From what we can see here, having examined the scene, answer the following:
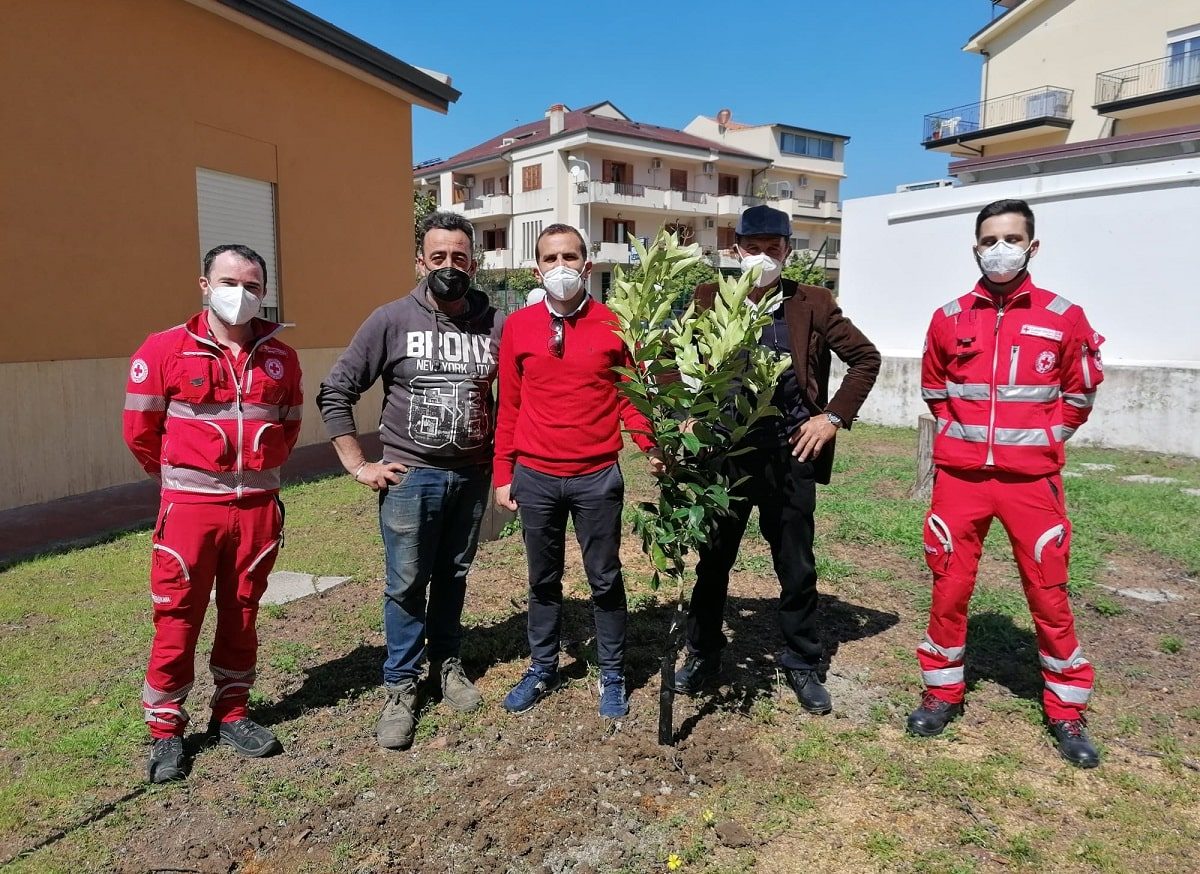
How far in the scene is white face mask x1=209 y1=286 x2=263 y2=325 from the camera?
3174 mm

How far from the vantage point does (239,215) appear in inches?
366

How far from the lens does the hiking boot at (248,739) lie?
3312 mm

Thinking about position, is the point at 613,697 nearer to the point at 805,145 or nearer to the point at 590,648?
the point at 590,648

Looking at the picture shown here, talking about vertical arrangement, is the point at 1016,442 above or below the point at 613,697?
above

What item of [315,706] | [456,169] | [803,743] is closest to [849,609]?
[803,743]

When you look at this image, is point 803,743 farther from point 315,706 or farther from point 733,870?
point 315,706

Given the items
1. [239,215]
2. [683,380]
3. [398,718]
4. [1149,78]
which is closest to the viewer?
[683,380]

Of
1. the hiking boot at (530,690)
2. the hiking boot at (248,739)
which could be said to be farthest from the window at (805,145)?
the hiking boot at (248,739)

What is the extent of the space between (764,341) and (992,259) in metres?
0.98

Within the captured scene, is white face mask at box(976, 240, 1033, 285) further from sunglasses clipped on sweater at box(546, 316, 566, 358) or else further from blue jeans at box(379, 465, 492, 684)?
blue jeans at box(379, 465, 492, 684)

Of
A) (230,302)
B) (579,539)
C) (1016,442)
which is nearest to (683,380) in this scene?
(579,539)

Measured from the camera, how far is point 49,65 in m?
7.12

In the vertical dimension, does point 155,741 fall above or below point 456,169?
below

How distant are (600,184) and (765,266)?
34.8 meters
